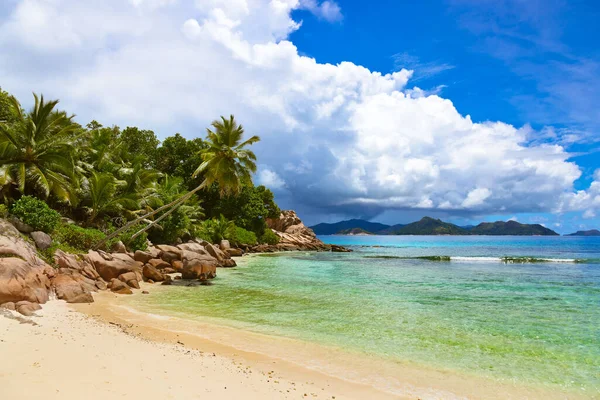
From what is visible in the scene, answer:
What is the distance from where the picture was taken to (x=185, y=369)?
6.50m

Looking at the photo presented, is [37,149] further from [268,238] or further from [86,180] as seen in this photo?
[268,238]

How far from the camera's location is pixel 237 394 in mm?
5586

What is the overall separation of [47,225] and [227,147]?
11.2 meters

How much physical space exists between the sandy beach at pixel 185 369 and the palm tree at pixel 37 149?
13386 mm

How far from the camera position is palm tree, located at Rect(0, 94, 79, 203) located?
770 inches

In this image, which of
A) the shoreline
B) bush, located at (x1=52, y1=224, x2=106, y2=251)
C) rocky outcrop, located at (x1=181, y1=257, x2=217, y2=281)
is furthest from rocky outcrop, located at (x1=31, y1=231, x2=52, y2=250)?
the shoreline

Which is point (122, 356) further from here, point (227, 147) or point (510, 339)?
point (227, 147)

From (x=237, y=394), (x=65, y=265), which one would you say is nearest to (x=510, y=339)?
(x=237, y=394)

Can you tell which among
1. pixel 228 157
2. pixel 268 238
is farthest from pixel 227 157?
pixel 268 238

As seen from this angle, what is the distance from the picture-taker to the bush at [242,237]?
4753 centimetres

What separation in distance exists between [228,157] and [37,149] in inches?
428

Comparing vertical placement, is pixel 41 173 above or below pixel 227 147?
below

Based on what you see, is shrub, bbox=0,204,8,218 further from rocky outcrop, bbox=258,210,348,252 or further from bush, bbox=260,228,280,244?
bush, bbox=260,228,280,244

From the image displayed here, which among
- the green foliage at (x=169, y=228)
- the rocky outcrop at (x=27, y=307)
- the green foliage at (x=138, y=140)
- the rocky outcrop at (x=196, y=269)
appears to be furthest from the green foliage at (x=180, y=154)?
the rocky outcrop at (x=27, y=307)
